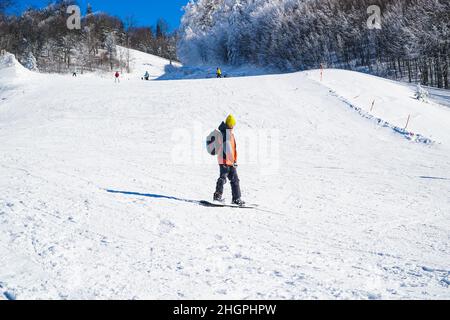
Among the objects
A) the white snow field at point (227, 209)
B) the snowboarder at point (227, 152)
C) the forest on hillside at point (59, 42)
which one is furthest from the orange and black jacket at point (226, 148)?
the forest on hillside at point (59, 42)

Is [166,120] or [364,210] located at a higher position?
[166,120]

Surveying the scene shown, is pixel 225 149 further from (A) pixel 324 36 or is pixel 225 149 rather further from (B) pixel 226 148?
(A) pixel 324 36

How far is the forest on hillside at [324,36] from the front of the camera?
48.1 metres

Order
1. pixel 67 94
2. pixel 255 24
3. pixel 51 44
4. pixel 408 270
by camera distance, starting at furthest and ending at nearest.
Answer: pixel 51 44
pixel 255 24
pixel 67 94
pixel 408 270

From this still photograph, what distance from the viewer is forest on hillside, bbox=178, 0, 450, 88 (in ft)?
158

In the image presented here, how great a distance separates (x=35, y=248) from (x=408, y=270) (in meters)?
4.80

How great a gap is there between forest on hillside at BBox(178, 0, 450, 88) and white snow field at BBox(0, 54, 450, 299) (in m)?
30.8

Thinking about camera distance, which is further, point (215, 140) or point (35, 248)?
point (215, 140)

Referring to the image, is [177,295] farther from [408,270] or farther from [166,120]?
[166,120]

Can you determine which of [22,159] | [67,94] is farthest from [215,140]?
[67,94]

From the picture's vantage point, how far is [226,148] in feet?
26.9

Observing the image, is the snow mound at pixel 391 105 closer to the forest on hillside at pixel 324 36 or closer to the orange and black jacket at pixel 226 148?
the orange and black jacket at pixel 226 148

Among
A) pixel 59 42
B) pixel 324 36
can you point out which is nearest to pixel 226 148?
pixel 324 36

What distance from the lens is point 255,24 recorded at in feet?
252
